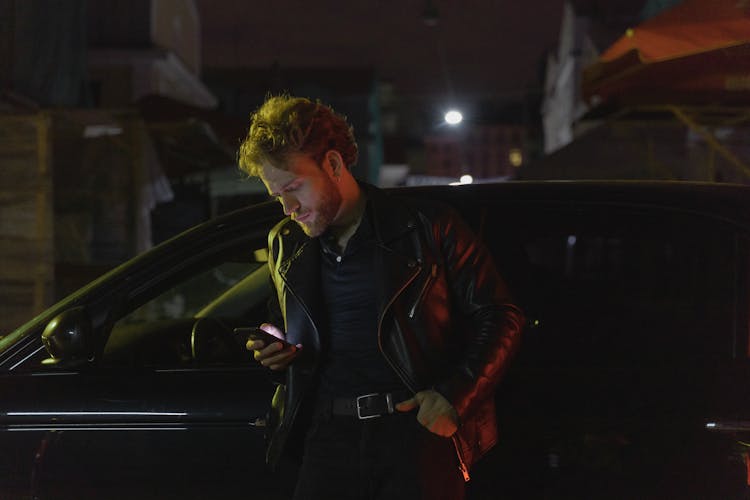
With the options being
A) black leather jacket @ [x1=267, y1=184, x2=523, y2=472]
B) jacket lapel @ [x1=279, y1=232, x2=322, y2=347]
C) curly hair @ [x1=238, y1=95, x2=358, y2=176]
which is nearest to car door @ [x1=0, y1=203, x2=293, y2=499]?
black leather jacket @ [x1=267, y1=184, x2=523, y2=472]

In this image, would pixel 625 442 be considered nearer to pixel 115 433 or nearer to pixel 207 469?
pixel 207 469

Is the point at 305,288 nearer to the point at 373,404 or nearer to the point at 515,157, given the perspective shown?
the point at 373,404

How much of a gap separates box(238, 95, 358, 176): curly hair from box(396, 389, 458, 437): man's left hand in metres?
0.61

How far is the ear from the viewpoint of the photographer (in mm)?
2094

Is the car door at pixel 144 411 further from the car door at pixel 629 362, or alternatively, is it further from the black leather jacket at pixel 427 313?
the car door at pixel 629 362

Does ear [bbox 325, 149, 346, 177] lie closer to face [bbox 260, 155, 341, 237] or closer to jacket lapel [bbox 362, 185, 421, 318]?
face [bbox 260, 155, 341, 237]

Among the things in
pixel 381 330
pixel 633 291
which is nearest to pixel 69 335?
pixel 381 330

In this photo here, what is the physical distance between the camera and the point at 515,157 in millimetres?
71688

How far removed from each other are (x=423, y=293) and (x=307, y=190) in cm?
37

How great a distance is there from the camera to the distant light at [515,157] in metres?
70.6

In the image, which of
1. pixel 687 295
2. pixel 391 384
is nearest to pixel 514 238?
pixel 687 295

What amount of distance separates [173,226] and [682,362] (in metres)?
10.0

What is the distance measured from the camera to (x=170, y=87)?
86.0 feet

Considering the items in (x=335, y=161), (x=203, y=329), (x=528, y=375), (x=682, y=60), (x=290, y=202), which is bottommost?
(x=528, y=375)
